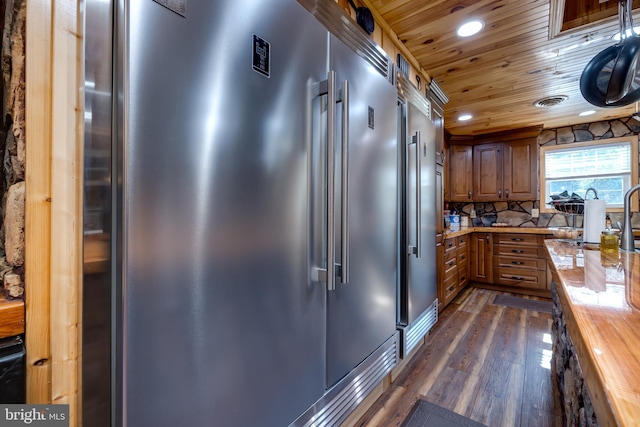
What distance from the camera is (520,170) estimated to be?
13.3 ft

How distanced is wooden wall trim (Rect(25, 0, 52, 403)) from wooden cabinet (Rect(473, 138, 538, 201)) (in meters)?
4.84

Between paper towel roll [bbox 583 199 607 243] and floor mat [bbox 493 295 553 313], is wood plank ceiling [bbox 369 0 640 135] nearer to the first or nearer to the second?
paper towel roll [bbox 583 199 607 243]

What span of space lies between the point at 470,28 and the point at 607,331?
7.01ft

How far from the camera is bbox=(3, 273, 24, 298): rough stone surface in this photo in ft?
1.68

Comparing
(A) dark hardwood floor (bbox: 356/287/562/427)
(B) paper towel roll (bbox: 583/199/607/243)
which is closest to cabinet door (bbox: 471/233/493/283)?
(A) dark hardwood floor (bbox: 356/287/562/427)

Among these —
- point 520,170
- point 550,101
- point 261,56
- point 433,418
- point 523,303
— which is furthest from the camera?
point 520,170

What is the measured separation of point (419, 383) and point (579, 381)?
3.45 ft

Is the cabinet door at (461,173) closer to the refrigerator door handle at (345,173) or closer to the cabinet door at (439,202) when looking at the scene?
the cabinet door at (439,202)

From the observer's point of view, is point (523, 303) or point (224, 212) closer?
point (224, 212)

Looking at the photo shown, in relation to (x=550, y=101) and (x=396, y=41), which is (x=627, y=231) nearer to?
(x=396, y=41)

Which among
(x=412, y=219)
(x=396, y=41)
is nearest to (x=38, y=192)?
(x=412, y=219)

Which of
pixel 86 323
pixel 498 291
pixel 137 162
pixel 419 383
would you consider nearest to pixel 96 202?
pixel 137 162

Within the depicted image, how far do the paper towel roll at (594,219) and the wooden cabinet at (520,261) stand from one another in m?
2.14

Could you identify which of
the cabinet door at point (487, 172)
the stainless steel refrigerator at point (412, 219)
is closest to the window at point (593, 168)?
the cabinet door at point (487, 172)
